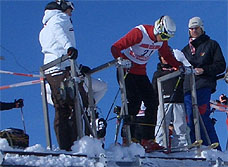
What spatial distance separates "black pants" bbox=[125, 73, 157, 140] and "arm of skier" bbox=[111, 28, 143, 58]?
0.57m

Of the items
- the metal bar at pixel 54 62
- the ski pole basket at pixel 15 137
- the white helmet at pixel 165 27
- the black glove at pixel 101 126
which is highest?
the white helmet at pixel 165 27

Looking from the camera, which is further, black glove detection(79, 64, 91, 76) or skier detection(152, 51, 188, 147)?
skier detection(152, 51, 188, 147)

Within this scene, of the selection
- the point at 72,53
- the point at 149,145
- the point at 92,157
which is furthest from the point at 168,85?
the point at 92,157

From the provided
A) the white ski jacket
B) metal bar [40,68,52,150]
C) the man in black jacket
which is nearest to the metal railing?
metal bar [40,68,52,150]

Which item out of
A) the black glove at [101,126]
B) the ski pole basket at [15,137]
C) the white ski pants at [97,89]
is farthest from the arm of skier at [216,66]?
the ski pole basket at [15,137]

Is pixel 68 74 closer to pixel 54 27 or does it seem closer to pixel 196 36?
pixel 54 27

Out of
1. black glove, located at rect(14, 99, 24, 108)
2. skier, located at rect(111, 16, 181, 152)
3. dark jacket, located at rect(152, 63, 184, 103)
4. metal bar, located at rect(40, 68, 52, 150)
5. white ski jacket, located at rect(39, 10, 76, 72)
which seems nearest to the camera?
metal bar, located at rect(40, 68, 52, 150)

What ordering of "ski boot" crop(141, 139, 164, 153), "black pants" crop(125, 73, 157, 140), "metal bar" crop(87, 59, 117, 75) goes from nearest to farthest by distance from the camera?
1. "metal bar" crop(87, 59, 117, 75)
2. "ski boot" crop(141, 139, 164, 153)
3. "black pants" crop(125, 73, 157, 140)

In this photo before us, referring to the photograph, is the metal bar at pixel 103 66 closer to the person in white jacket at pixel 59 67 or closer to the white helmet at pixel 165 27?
the person in white jacket at pixel 59 67

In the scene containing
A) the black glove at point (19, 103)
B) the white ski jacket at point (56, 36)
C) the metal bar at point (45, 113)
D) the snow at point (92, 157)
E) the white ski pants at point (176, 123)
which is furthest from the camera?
the black glove at point (19, 103)

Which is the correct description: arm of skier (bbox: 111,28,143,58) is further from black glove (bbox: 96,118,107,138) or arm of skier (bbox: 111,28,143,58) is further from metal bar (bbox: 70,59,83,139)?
black glove (bbox: 96,118,107,138)

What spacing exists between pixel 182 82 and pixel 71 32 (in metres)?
2.29

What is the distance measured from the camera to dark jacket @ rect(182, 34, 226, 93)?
23.3 feet

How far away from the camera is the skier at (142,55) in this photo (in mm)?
6543
